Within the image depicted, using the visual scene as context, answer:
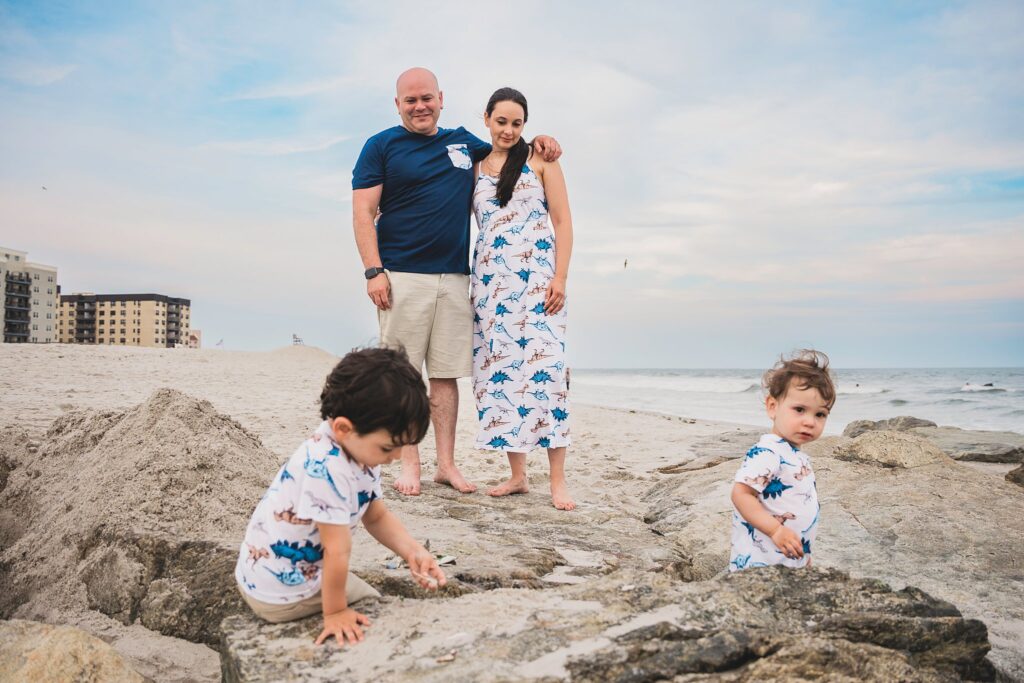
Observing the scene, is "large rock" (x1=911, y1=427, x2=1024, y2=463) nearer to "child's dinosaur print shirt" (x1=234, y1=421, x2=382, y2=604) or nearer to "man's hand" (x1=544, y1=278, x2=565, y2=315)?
"man's hand" (x1=544, y1=278, x2=565, y2=315)

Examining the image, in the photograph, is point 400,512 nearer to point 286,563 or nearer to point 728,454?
point 286,563

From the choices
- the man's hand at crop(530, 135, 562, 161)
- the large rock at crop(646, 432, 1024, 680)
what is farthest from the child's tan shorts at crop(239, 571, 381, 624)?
the man's hand at crop(530, 135, 562, 161)

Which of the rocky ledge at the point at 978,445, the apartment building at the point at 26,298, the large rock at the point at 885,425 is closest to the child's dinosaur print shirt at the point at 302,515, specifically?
the rocky ledge at the point at 978,445

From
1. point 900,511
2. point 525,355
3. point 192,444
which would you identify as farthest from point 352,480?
point 900,511

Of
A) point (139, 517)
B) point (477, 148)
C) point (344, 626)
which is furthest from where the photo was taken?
point (477, 148)

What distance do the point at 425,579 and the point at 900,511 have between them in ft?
8.34

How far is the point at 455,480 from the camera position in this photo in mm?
4359

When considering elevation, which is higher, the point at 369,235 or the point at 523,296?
the point at 369,235

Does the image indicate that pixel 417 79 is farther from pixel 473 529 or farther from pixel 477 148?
pixel 473 529

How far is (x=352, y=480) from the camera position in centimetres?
203

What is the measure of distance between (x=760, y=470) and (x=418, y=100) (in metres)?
2.80

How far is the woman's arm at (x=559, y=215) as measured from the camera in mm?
4141

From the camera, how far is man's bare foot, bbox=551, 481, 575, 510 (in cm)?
404

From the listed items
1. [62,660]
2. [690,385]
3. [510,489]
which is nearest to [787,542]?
[510,489]
